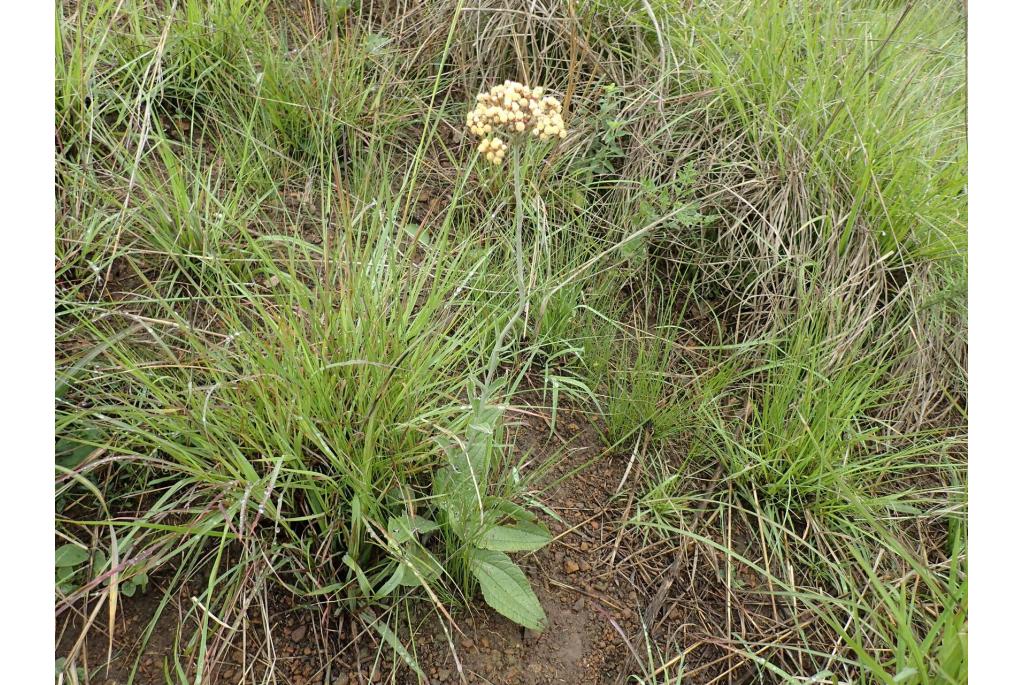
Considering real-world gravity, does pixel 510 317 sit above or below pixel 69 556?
above

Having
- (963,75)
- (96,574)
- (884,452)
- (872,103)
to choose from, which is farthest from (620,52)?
(96,574)

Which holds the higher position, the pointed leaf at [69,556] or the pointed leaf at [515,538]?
the pointed leaf at [515,538]

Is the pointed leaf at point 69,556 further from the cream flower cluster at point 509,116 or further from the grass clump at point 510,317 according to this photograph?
the cream flower cluster at point 509,116

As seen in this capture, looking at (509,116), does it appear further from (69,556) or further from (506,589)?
(69,556)

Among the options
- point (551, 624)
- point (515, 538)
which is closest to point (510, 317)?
point (515, 538)

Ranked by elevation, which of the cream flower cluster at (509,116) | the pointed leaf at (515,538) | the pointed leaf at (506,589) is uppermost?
the cream flower cluster at (509,116)

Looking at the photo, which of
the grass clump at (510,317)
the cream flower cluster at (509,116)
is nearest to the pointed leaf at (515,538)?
the grass clump at (510,317)

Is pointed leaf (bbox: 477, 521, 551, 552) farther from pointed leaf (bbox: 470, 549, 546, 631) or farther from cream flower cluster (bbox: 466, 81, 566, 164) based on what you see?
cream flower cluster (bbox: 466, 81, 566, 164)

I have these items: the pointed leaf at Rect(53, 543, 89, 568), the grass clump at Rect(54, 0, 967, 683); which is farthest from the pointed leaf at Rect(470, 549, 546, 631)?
the pointed leaf at Rect(53, 543, 89, 568)

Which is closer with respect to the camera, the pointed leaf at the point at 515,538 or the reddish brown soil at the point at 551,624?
the reddish brown soil at the point at 551,624

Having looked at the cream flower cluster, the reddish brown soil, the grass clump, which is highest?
the cream flower cluster

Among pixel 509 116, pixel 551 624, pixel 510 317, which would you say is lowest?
pixel 551 624

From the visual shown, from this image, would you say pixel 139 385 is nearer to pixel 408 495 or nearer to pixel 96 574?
pixel 96 574

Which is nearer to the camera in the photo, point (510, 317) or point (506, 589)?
point (506, 589)
